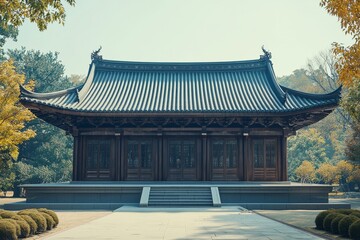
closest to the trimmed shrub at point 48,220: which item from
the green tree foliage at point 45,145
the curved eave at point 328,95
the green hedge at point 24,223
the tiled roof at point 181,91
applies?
the green hedge at point 24,223

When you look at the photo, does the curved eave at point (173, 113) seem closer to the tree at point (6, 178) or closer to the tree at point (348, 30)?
the tree at point (348, 30)

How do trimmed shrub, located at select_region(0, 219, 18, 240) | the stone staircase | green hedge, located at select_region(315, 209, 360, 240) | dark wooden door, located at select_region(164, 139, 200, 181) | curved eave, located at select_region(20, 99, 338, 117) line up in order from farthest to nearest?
dark wooden door, located at select_region(164, 139, 200, 181), curved eave, located at select_region(20, 99, 338, 117), the stone staircase, green hedge, located at select_region(315, 209, 360, 240), trimmed shrub, located at select_region(0, 219, 18, 240)

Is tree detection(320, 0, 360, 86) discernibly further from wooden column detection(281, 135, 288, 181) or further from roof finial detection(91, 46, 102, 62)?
roof finial detection(91, 46, 102, 62)

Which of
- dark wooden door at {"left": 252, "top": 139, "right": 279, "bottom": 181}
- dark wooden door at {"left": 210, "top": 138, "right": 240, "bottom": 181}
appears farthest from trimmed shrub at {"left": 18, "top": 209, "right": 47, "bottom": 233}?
dark wooden door at {"left": 252, "top": 139, "right": 279, "bottom": 181}

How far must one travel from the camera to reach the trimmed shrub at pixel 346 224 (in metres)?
11.5

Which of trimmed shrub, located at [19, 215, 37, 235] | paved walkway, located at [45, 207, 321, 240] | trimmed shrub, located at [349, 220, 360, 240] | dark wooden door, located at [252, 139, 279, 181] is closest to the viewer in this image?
trimmed shrub, located at [349, 220, 360, 240]

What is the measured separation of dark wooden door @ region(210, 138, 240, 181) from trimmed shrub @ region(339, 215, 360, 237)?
13991mm

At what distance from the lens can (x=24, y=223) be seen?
38.0ft

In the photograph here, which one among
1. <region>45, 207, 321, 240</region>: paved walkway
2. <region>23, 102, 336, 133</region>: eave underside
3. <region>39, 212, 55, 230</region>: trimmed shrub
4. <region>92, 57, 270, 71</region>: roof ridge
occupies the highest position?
<region>92, 57, 270, 71</region>: roof ridge

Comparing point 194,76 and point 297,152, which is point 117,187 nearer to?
point 194,76

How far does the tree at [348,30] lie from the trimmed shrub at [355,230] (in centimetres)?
607

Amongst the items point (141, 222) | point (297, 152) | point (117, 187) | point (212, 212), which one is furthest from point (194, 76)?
point (297, 152)

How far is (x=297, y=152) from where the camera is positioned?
56.0 meters

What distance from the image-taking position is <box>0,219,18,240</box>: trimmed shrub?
419 inches
